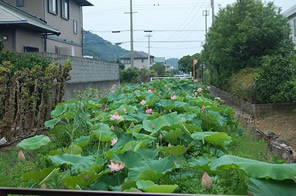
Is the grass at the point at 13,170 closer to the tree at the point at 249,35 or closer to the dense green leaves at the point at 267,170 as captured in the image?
the dense green leaves at the point at 267,170

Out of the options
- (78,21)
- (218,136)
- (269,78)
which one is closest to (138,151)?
(218,136)

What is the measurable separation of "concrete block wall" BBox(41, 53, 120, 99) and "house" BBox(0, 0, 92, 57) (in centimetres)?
210

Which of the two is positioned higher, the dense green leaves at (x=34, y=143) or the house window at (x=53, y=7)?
the house window at (x=53, y=7)

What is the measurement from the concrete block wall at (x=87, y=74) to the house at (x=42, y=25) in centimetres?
210

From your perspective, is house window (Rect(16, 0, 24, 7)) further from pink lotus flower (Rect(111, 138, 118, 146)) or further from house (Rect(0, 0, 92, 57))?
pink lotus flower (Rect(111, 138, 118, 146))

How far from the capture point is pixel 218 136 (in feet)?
10.6

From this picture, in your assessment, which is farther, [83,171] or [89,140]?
[89,140]

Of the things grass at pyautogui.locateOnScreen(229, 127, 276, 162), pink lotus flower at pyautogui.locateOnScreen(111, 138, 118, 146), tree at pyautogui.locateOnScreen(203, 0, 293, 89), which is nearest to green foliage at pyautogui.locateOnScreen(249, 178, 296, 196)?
pink lotus flower at pyautogui.locateOnScreen(111, 138, 118, 146)

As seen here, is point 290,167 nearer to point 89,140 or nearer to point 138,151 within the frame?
point 138,151

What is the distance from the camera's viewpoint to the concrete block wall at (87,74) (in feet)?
34.0

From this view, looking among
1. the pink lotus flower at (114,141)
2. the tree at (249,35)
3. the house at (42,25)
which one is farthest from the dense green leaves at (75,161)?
the tree at (249,35)

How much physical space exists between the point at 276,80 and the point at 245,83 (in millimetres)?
1751

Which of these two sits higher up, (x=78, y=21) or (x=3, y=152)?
(x=78, y=21)

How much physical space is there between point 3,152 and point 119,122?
1.66m
